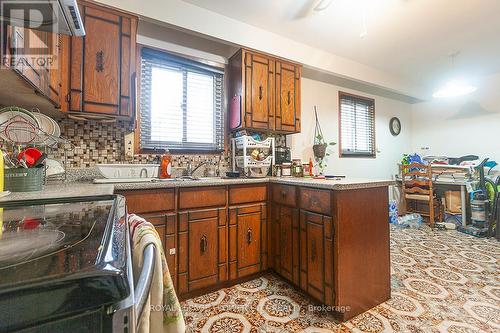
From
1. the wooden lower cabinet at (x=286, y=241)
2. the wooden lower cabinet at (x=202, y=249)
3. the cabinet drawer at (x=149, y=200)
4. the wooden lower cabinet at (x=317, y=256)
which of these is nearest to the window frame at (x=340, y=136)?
the wooden lower cabinet at (x=286, y=241)

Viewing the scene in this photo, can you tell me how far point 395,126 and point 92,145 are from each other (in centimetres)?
496

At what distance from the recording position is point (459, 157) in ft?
13.3

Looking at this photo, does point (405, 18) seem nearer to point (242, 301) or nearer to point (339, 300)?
point (339, 300)

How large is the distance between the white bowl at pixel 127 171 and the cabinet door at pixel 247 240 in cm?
77

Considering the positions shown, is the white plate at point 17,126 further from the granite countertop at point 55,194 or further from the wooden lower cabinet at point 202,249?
the wooden lower cabinet at point 202,249

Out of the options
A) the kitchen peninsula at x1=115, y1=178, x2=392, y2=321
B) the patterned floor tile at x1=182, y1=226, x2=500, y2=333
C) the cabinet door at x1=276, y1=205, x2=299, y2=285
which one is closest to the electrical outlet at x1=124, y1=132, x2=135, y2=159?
the kitchen peninsula at x1=115, y1=178, x2=392, y2=321

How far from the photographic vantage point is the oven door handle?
342mm

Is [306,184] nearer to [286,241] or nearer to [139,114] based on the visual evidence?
[286,241]

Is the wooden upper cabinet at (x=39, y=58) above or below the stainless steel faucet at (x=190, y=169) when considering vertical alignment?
above

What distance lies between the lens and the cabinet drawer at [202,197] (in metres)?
1.76

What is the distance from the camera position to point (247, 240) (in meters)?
2.03

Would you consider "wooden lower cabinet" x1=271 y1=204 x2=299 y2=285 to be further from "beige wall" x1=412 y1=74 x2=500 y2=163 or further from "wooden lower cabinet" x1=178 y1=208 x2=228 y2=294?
"beige wall" x1=412 y1=74 x2=500 y2=163

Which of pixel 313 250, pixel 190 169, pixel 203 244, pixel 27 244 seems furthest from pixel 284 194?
pixel 27 244

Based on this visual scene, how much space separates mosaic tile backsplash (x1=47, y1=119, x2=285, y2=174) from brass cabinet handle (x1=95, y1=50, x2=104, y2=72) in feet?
1.57
